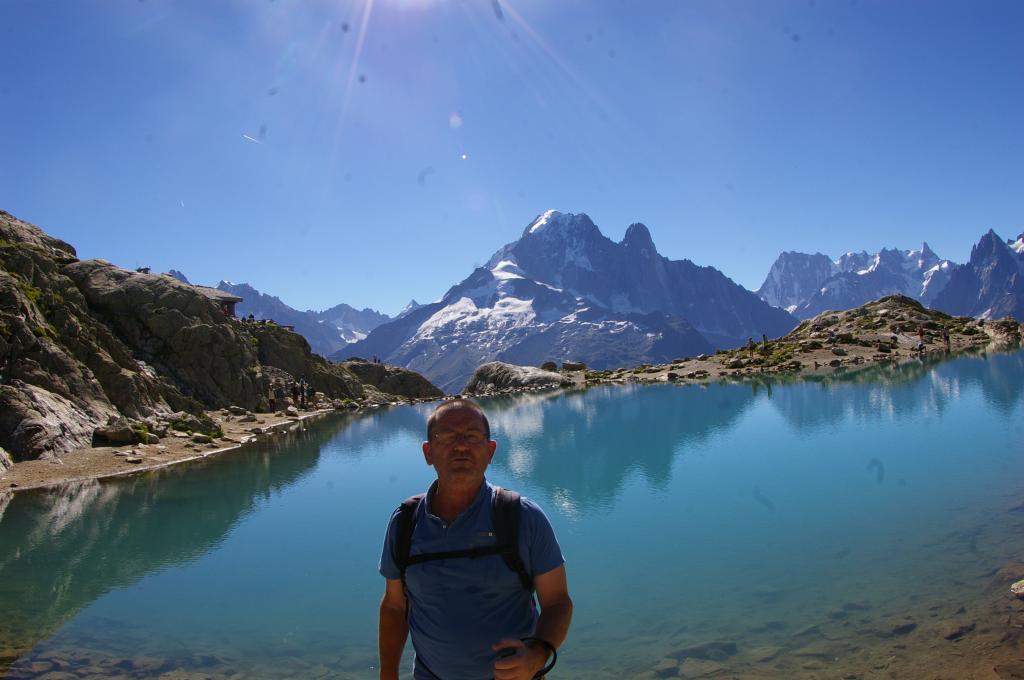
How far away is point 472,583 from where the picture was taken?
14.9 feet

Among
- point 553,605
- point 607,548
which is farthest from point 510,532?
point 607,548

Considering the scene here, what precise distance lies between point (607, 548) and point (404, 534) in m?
13.8

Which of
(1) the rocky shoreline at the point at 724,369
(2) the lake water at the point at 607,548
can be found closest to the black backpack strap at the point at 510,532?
(2) the lake water at the point at 607,548

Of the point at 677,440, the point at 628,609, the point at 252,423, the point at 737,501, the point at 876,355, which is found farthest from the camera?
the point at 876,355

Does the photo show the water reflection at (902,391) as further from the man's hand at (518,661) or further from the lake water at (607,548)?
the man's hand at (518,661)

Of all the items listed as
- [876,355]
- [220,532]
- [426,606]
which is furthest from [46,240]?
[876,355]

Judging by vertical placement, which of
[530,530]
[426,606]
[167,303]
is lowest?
[426,606]

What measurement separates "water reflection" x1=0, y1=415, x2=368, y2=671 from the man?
1132 cm

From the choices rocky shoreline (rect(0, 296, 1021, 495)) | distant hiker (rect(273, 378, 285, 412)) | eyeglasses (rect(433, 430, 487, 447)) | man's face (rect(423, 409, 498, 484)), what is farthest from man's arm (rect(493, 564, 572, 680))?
distant hiker (rect(273, 378, 285, 412))

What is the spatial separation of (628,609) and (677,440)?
24.3 m

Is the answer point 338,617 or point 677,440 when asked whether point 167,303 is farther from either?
point 338,617

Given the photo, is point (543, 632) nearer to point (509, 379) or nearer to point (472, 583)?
point (472, 583)

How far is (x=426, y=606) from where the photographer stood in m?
4.71

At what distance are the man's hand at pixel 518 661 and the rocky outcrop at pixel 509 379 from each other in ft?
299
